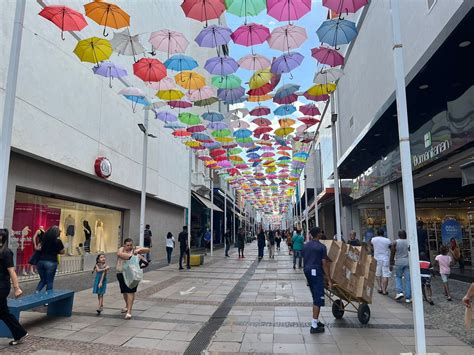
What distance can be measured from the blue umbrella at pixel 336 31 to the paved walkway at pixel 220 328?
256 inches

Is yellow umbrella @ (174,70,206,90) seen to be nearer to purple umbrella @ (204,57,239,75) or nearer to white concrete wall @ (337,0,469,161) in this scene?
purple umbrella @ (204,57,239,75)

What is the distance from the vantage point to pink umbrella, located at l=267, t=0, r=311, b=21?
7.85m

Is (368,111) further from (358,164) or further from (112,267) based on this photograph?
(112,267)

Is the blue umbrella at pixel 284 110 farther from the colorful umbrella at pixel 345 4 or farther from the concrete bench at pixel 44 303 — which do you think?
the concrete bench at pixel 44 303

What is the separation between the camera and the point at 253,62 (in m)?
10.4

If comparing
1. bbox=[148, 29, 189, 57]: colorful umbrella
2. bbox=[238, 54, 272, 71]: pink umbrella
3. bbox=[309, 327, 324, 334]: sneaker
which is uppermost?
bbox=[148, 29, 189, 57]: colorful umbrella

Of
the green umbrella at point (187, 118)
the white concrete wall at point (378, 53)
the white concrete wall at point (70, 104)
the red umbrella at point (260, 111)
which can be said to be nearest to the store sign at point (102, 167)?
the white concrete wall at point (70, 104)

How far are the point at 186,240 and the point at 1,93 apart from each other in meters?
9.76

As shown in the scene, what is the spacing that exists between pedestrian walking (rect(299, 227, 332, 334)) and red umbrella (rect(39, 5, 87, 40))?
7.14 metres

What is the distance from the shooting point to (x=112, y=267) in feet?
53.7

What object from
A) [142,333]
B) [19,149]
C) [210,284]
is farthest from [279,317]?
[19,149]

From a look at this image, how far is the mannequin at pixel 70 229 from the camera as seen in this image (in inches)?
543

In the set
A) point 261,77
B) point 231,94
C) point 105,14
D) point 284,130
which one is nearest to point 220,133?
point 284,130

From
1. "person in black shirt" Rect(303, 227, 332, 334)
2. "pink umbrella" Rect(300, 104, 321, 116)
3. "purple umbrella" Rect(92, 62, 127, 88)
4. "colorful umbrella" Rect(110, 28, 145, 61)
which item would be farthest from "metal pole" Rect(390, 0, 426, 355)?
"pink umbrella" Rect(300, 104, 321, 116)
